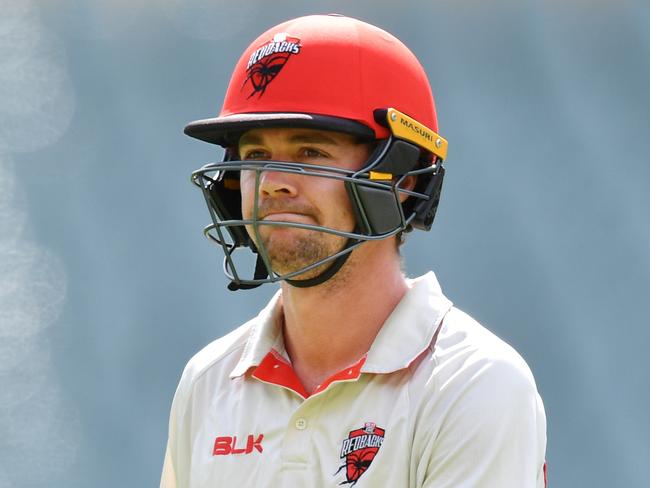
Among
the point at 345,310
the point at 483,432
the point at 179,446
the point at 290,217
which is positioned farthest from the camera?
the point at 179,446

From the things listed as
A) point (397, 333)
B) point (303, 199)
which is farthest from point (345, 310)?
point (303, 199)

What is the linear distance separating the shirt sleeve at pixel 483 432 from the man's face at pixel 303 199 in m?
0.33

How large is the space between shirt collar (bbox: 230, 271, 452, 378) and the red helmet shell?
0.30 m

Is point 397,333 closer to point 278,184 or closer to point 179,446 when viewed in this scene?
point 278,184

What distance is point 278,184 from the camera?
1.96 metres

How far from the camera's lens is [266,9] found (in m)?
3.88

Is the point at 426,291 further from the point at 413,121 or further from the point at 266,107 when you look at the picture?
the point at 266,107

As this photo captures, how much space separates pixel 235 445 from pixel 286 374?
0.52 feet

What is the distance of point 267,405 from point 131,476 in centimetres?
156

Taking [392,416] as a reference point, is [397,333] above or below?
above

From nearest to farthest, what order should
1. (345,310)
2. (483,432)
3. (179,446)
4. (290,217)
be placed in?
(483,432) < (290,217) < (345,310) < (179,446)

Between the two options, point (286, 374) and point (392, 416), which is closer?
point (392, 416)

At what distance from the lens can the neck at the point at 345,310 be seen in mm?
2061

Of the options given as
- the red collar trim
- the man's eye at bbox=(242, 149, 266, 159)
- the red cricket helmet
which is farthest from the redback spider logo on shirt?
the man's eye at bbox=(242, 149, 266, 159)
